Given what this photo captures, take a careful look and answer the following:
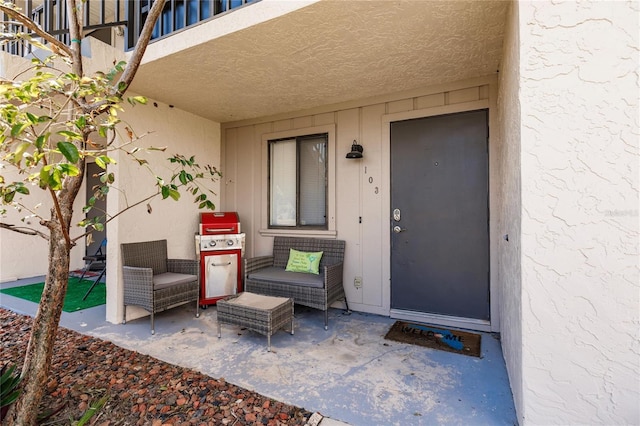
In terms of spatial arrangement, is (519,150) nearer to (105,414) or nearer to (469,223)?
(469,223)

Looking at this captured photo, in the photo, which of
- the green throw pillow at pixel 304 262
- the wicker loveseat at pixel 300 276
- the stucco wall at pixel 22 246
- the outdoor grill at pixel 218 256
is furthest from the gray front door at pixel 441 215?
the stucco wall at pixel 22 246

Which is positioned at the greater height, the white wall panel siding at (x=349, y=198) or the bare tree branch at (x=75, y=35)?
the bare tree branch at (x=75, y=35)

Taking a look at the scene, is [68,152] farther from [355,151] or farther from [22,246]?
[22,246]

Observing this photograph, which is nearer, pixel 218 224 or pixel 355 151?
pixel 355 151

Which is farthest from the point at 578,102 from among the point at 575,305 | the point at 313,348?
the point at 313,348

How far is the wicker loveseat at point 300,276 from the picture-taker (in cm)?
335

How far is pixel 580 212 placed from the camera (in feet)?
5.06

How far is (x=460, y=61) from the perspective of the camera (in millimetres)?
2900

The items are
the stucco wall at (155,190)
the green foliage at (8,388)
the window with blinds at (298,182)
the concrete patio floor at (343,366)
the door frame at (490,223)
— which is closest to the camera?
the green foliage at (8,388)

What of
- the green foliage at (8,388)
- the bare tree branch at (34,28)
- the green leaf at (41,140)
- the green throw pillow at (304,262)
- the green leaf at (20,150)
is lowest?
the green foliage at (8,388)

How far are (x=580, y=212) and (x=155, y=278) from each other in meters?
3.88

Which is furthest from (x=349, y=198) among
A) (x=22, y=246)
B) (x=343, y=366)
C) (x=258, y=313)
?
(x=22, y=246)

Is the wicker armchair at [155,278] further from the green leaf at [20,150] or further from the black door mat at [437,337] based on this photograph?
the green leaf at [20,150]

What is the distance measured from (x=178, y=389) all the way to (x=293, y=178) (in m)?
2.94
